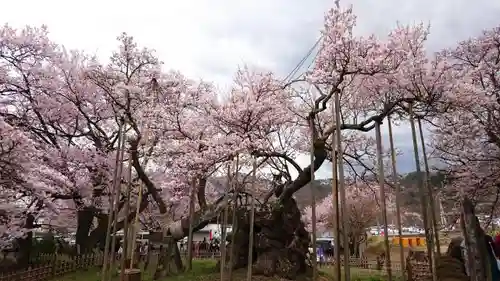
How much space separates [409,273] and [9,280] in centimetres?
1290

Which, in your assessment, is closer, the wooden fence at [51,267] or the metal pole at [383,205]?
the metal pole at [383,205]

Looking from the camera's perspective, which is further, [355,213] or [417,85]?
[355,213]

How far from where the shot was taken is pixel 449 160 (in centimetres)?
1247

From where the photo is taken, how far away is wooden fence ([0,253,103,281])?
11.1 meters

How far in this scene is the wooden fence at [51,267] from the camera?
11.1 meters

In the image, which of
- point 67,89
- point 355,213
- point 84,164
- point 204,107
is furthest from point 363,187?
point 355,213

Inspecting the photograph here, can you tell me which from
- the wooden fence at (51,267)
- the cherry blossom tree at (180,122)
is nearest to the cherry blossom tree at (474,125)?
the cherry blossom tree at (180,122)

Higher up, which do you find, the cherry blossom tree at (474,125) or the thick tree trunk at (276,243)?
the cherry blossom tree at (474,125)

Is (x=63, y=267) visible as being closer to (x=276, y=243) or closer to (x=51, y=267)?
(x=51, y=267)

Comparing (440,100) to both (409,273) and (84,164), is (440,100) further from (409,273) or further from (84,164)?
(84,164)

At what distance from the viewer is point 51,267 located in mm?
13055

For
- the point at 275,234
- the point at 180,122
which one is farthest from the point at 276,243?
the point at 180,122

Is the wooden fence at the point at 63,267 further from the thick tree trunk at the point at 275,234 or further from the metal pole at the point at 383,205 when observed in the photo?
the metal pole at the point at 383,205

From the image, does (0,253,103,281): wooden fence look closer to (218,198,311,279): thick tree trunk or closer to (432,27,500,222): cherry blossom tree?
(218,198,311,279): thick tree trunk
